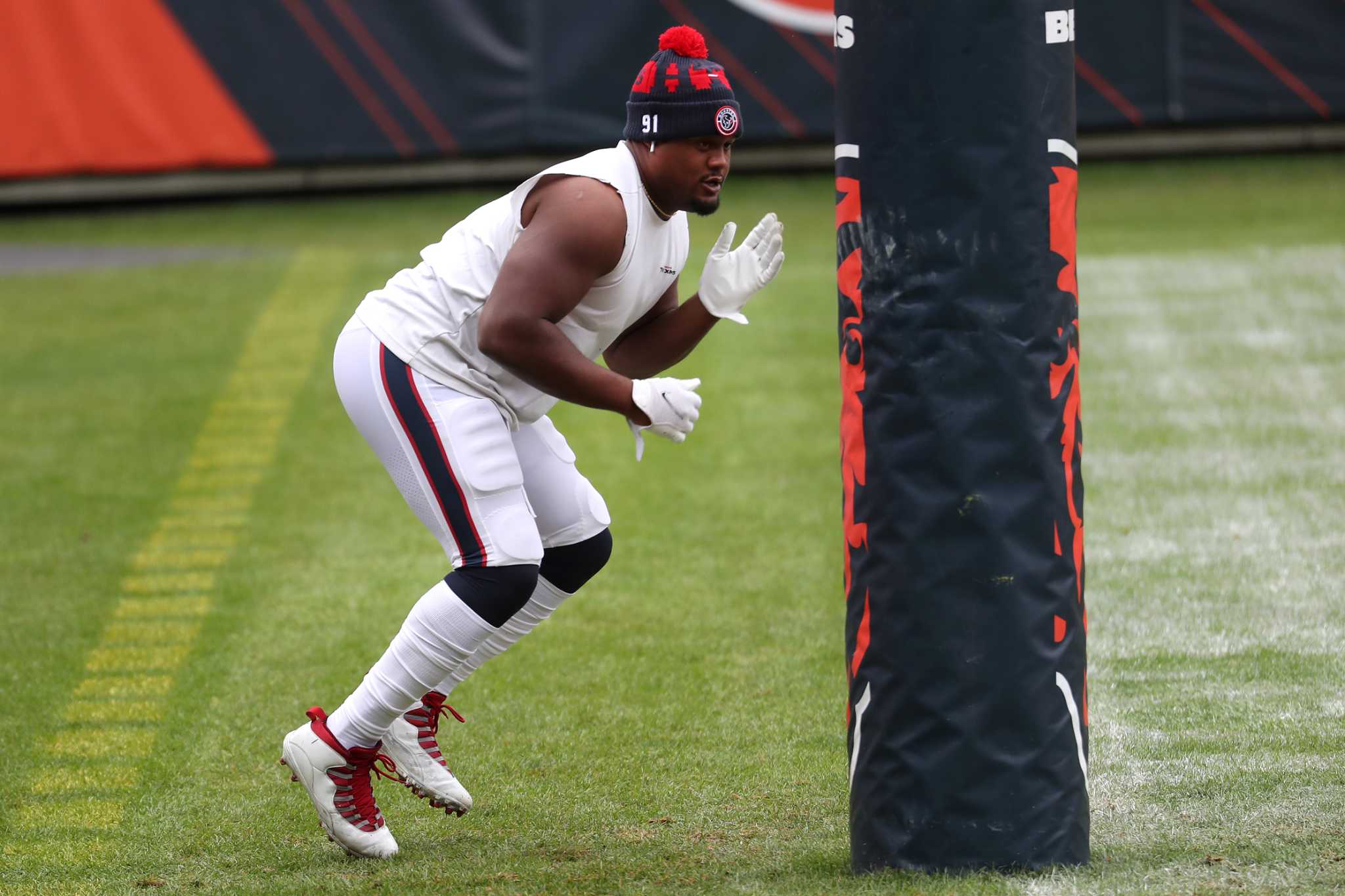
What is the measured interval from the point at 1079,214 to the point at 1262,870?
9.84m

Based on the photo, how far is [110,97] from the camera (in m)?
13.9

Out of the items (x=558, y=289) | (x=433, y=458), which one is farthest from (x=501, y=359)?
(x=433, y=458)

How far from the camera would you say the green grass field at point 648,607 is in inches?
150

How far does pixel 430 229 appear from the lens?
13289mm

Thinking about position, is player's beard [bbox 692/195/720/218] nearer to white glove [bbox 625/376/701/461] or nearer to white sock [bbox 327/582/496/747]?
white glove [bbox 625/376/701/461]

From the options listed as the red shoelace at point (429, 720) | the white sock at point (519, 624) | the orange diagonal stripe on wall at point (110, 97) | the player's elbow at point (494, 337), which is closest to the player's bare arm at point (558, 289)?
the player's elbow at point (494, 337)

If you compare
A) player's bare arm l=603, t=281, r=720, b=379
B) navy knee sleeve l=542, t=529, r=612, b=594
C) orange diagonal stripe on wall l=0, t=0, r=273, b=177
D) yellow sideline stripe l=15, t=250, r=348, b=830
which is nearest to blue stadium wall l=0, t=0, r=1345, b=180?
orange diagonal stripe on wall l=0, t=0, r=273, b=177

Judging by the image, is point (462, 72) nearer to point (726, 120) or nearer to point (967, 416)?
point (726, 120)

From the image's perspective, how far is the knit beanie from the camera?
3.65m

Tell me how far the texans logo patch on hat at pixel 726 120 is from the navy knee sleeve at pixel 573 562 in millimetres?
1025

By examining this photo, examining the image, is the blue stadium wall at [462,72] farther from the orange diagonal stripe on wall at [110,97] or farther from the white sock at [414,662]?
the white sock at [414,662]

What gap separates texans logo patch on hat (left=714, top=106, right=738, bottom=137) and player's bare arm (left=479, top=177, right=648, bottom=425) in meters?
0.27

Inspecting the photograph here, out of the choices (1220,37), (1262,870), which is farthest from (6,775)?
(1220,37)

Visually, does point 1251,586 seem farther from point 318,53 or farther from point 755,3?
point 318,53
